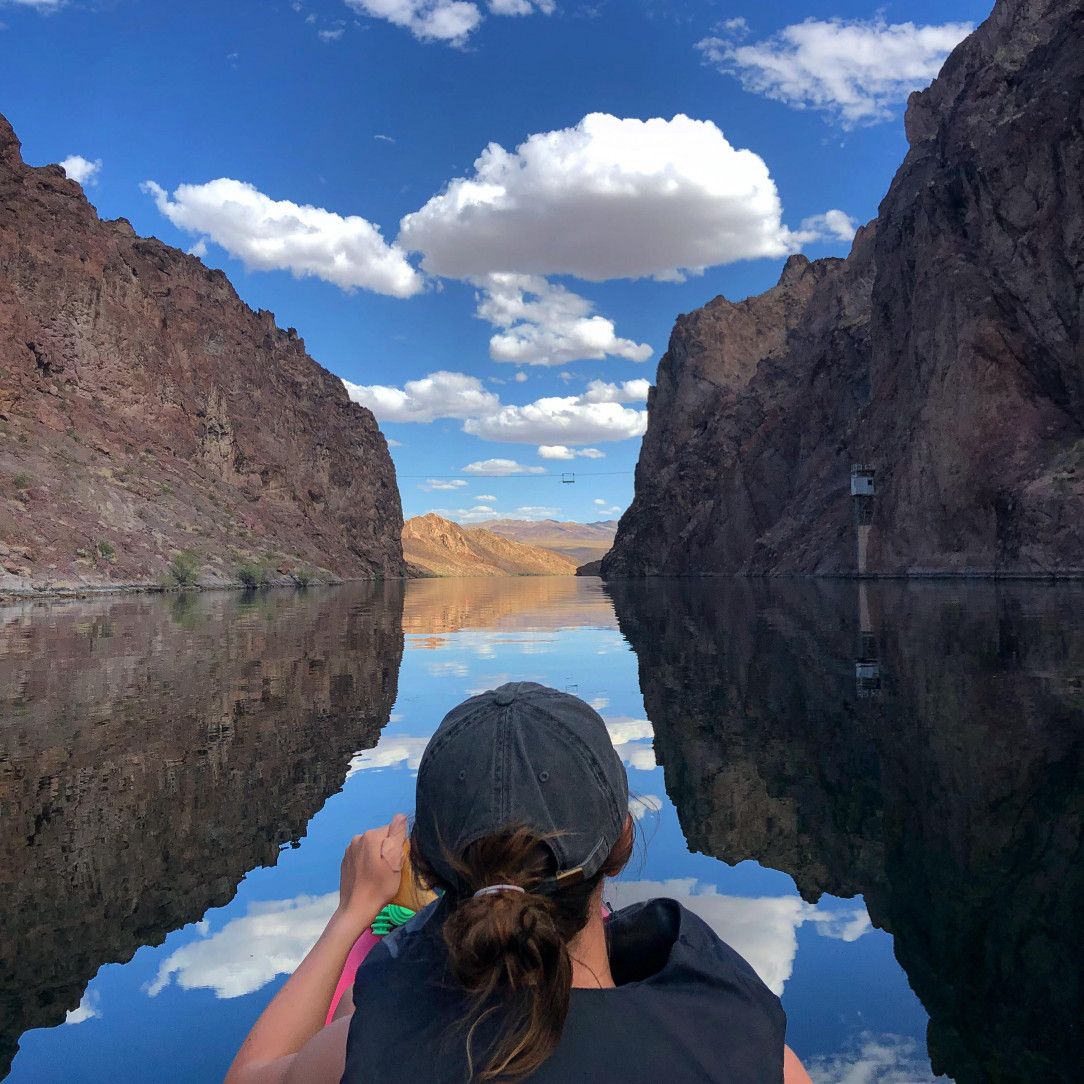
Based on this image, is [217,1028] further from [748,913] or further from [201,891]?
[748,913]

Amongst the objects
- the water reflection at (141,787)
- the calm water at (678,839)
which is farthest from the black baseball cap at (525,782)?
the water reflection at (141,787)

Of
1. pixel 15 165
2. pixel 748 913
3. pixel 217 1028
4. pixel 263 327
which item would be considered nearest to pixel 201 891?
pixel 217 1028

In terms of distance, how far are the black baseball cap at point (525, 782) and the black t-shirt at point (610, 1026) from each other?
231 mm

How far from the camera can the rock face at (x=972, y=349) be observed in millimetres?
55125

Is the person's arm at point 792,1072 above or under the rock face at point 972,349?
under

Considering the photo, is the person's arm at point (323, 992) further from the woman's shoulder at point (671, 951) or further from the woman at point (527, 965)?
the woman's shoulder at point (671, 951)

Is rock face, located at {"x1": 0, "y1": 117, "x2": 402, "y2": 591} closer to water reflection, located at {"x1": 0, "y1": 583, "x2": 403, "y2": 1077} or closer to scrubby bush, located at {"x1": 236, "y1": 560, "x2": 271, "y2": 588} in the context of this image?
scrubby bush, located at {"x1": 236, "y1": 560, "x2": 271, "y2": 588}

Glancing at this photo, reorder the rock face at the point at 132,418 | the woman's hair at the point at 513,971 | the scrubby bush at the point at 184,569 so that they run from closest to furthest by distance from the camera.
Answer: the woman's hair at the point at 513,971 < the rock face at the point at 132,418 < the scrubby bush at the point at 184,569

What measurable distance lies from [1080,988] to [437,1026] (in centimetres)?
334

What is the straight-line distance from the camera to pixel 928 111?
86.0 meters

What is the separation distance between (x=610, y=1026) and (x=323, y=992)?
93 centimetres

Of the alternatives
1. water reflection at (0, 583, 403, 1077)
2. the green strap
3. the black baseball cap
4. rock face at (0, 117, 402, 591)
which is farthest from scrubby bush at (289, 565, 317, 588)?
the black baseball cap

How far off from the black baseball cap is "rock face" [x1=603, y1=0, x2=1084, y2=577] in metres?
54.8

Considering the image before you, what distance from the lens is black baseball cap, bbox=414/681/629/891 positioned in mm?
1970
